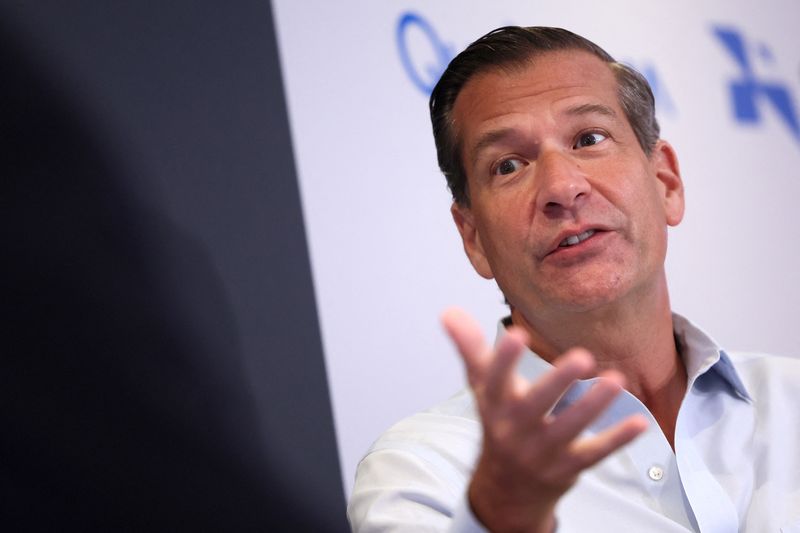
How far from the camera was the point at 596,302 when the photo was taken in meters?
1.27

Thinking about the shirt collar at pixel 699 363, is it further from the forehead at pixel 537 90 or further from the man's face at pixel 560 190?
the forehead at pixel 537 90

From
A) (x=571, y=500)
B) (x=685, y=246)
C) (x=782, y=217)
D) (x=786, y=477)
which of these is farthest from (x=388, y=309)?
Result: (x=782, y=217)

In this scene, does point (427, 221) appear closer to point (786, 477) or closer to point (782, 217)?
point (786, 477)

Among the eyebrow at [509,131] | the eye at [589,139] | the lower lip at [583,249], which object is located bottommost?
the lower lip at [583,249]

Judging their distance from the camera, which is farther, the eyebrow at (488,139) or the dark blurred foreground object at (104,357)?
the eyebrow at (488,139)

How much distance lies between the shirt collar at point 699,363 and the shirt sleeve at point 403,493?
0.24m

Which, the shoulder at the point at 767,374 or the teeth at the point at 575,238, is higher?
the teeth at the point at 575,238

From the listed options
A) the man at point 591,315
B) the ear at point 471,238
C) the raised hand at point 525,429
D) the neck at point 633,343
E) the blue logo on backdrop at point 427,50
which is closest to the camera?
the raised hand at point 525,429

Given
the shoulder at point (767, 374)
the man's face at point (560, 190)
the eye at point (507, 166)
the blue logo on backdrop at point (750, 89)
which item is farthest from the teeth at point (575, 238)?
the blue logo on backdrop at point (750, 89)

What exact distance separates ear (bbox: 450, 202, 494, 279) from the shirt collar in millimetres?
92

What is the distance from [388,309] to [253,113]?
0.38 meters

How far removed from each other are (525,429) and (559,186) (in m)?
0.61

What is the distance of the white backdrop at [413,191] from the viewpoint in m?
1.51

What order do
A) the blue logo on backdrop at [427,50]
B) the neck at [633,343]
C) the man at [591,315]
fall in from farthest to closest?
the blue logo on backdrop at [427,50] → the neck at [633,343] → the man at [591,315]
